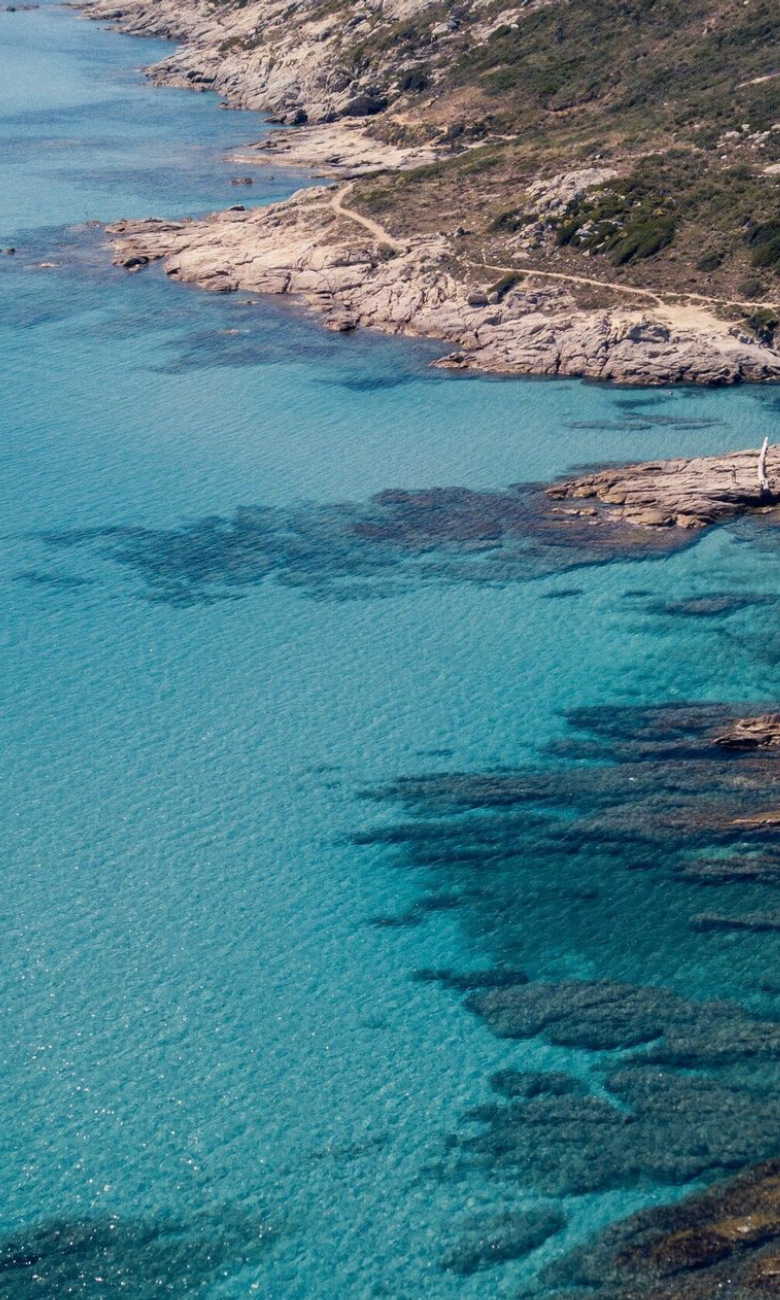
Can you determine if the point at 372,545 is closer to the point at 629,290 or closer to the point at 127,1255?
the point at 629,290

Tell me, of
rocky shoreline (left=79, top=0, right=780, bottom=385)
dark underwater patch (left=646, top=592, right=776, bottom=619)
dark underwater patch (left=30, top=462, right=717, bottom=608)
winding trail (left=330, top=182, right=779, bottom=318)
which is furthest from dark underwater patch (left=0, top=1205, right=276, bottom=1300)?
winding trail (left=330, top=182, right=779, bottom=318)

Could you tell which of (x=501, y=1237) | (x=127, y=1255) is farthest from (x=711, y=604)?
(x=127, y=1255)

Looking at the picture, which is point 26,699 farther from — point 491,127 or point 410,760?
point 491,127

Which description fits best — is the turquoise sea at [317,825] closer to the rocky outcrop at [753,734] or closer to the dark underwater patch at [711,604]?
the dark underwater patch at [711,604]

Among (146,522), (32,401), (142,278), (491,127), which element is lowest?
(146,522)

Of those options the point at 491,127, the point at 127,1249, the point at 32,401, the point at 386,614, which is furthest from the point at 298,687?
the point at 491,127

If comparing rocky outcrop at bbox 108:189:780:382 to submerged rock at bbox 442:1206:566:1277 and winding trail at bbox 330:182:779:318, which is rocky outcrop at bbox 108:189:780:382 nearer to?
winding trail at bbox 330:182:779:318

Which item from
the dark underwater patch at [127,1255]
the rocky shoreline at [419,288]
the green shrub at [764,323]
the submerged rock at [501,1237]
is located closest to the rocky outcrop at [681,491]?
the rocky shoreline at [419,288]
